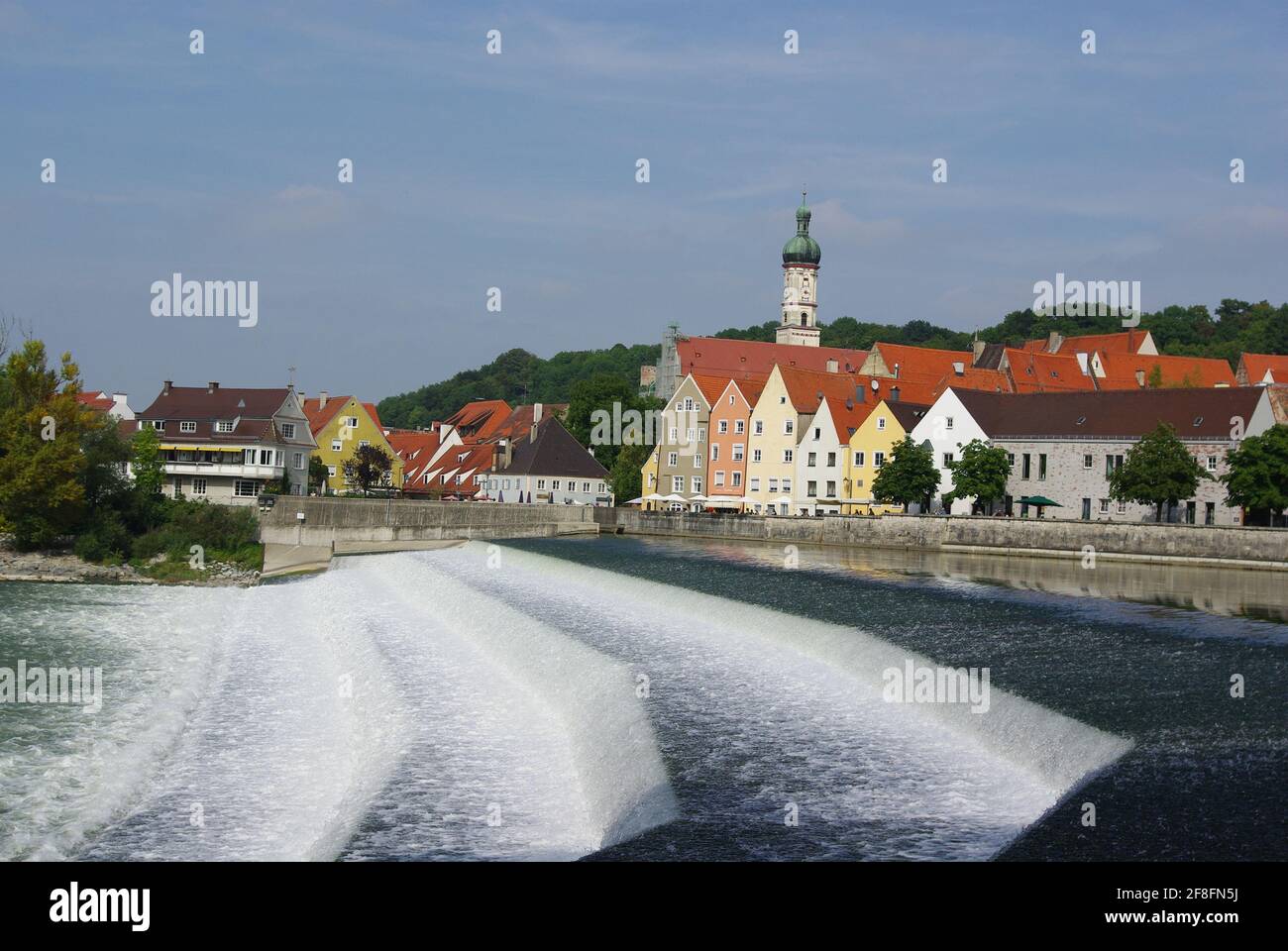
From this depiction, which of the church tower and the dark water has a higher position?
the church tower

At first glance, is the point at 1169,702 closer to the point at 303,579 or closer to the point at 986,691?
the point at 986,691

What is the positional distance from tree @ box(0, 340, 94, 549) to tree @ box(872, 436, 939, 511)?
38997 millimetres

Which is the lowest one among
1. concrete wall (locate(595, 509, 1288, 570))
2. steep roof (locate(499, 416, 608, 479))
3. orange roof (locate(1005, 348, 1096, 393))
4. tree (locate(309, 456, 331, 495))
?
concrete wall (locate(595, 509, 1288, 570))

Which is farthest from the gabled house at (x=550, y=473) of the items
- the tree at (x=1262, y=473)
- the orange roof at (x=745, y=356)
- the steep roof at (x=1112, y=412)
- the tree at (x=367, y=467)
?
the tree at (x=1262, y=473)

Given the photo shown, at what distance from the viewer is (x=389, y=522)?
2611 inches

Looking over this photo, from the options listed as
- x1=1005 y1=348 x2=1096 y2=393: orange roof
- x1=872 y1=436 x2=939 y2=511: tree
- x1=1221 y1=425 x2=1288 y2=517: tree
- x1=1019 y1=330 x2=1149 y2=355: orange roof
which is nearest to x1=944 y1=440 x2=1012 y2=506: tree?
x1=872 y1=436 x2=939 y2=511: tree

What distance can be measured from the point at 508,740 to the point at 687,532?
173 ft

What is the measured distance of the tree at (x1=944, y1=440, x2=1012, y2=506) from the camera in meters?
65.8

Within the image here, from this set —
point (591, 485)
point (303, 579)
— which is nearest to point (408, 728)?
point (303, 579)

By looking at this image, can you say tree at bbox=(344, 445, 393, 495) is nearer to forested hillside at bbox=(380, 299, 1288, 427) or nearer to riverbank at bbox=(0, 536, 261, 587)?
forested hillside at bbox=(380, 299, 1288, 427)

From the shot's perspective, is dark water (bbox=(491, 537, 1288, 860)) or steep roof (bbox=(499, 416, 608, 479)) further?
steep roof (bbox=(499, 416, 608, 479))

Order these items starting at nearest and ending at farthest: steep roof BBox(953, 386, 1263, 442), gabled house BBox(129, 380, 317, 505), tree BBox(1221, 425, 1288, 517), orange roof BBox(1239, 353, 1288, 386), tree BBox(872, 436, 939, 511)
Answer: tree BBox(1221, 425, 1288, 517), steep roof BBox(953, 386, 1263, 442), tree BBox(872, 436, 939, 511), gabled house BBox(129, 380, 317, 505), orange roof BBox(1239, 353, 1288, 386)

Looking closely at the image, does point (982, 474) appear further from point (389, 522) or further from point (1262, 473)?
→ point (389, 522)

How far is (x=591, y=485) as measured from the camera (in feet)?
290
